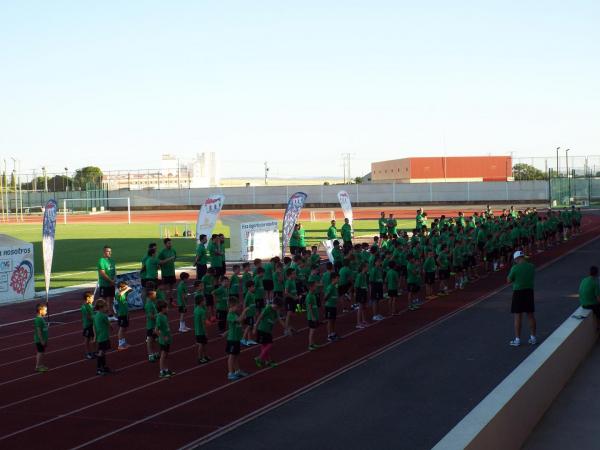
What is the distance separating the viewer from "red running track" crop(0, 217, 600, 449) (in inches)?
408

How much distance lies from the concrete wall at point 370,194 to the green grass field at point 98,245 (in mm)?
26733

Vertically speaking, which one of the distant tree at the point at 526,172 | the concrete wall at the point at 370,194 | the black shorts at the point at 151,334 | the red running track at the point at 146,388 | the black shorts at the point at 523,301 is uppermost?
the distant tree at the point at 526,172

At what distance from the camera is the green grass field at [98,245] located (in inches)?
1235

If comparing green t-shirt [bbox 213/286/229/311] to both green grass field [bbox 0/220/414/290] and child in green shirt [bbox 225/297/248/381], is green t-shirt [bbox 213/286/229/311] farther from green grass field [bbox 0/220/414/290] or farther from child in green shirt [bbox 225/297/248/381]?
green grass field [bbox 0/220/414/290]

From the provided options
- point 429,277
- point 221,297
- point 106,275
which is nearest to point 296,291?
point 221,297

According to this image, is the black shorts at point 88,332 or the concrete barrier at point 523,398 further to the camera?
the black shorts at point 88,332

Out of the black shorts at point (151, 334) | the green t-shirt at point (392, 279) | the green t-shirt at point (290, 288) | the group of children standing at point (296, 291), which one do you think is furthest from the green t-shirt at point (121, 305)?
the green t-shirt at point (392, 279)

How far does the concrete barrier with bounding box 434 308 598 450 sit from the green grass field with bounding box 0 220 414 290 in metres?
20.2

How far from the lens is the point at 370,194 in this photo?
89.8 metres

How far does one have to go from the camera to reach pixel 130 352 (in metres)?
15.8

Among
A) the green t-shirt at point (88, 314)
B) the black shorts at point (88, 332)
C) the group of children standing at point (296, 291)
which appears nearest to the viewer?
the group of children standing at point (296, 291)

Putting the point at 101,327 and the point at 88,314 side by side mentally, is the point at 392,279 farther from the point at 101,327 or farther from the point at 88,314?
the point at 101,327

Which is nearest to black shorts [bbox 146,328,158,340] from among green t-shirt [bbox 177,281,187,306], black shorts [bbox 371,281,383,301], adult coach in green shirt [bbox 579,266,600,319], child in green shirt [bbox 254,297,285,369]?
child in green shirt [bbox 254,297,285,369]

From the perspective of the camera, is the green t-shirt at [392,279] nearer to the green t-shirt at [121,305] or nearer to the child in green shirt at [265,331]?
the child in green shirt at [265,331]
